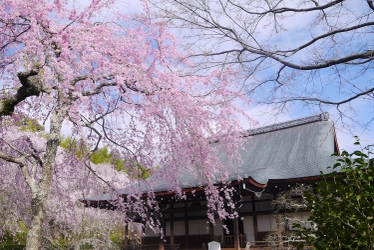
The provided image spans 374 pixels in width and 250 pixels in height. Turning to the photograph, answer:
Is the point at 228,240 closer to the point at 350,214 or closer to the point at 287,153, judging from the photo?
the point at 287,153

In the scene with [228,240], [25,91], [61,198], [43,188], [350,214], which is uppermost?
[25,91]

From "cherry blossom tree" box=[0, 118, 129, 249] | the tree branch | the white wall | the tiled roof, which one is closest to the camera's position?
the tree branch

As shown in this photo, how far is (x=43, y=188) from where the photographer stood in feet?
18.9

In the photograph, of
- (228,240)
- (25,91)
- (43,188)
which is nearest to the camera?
(25,91)

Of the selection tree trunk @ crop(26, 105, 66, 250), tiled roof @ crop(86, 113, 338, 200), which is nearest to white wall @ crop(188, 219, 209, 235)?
tiled roof @ crop(86, 113, 338, 200)

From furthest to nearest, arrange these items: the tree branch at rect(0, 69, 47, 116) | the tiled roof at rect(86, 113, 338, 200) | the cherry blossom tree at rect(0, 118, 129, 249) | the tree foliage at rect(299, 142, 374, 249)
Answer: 1. the tiled roof at rect(86, 113, 338, 200)
2. the cherry blossom tree at rect(0, 118, 129, 249)
3. the tree branch at rect(0, 69, 47, 116)
4. the tree foliage at rect(299, 142, 374, 249)

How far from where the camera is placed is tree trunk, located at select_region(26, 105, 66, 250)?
5.46m

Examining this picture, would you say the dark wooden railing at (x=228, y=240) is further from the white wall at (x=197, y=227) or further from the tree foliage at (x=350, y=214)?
the tree foliage at (x=350, y=214)

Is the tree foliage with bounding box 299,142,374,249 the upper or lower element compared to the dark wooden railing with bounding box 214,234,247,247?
upper

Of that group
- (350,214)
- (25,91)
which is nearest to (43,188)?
(25,91)

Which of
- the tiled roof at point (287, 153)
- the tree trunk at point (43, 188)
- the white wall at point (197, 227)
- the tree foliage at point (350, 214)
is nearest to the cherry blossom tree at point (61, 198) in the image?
the tree trunk at point (43, 188)

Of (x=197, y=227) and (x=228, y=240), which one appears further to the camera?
(x=197, y=227)

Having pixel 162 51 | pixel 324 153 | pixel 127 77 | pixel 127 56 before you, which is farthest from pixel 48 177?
pixel 324 153

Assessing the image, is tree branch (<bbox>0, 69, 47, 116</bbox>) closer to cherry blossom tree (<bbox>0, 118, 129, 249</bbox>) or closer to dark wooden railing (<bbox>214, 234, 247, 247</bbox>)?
cherry blossom tree (<bbox>0, 118, 129, 249</bbox>)
